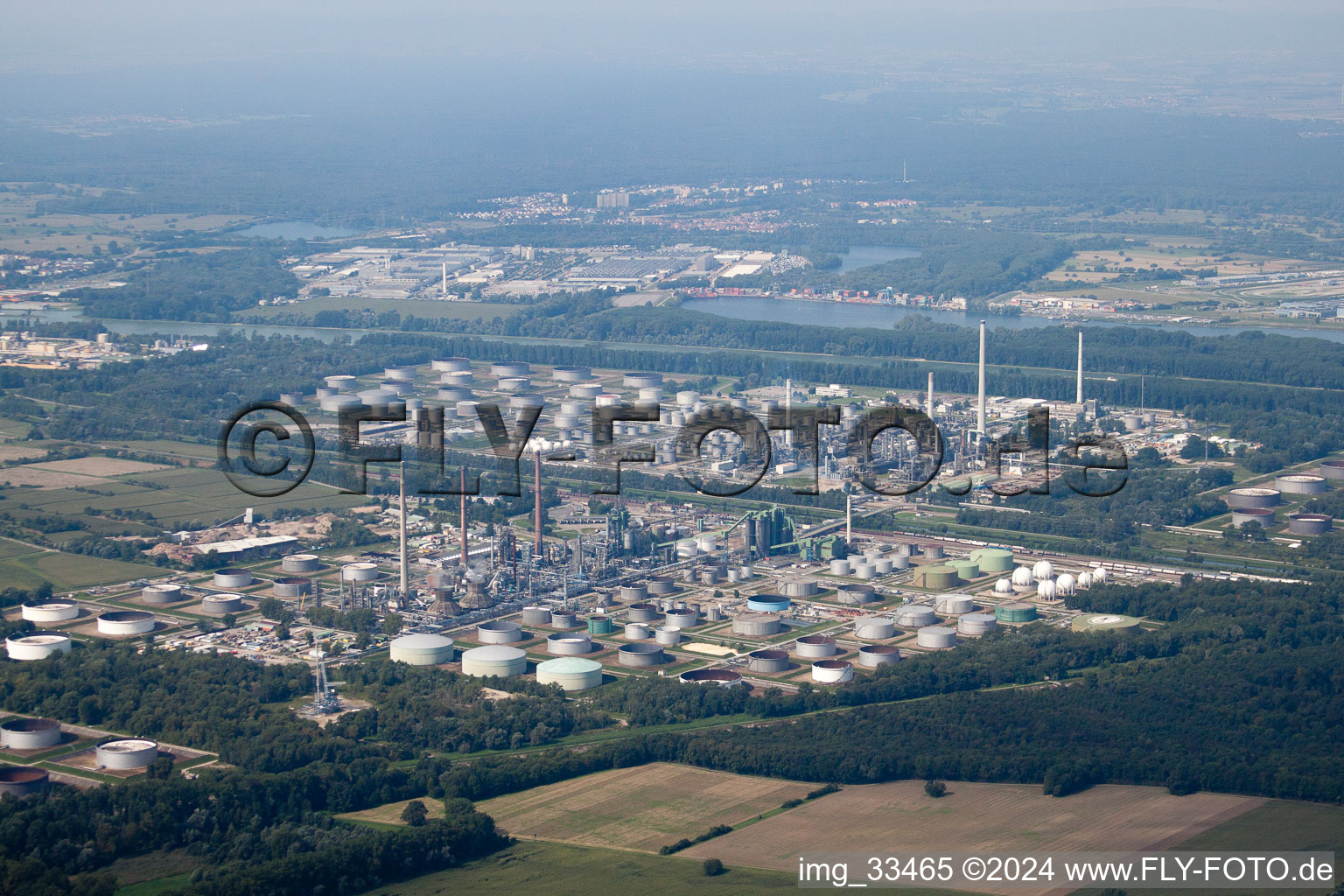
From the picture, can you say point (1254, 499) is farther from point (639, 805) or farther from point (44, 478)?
point (44, 478)

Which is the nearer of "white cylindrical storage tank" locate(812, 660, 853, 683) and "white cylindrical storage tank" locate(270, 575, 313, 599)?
"white cylindrical storage tank" locate(812, 660, 853, 683)

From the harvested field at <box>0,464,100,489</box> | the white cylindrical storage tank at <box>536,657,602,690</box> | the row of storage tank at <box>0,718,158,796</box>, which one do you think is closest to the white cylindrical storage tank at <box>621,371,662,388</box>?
the harvested field at <box>0,464,100,489</box>

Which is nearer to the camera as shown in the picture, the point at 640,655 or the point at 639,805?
the point at 639,805

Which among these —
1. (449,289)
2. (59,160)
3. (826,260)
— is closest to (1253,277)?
(826,260)

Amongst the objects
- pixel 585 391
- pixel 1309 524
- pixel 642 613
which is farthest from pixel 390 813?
pixel 585 391

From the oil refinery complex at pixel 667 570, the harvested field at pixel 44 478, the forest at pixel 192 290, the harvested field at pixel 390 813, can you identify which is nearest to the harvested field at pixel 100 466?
Answer: the harvested field at pixel 44 478

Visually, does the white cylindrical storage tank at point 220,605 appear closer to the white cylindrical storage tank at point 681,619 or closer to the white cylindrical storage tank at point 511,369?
the white cylindrical storage tank at point 681,619

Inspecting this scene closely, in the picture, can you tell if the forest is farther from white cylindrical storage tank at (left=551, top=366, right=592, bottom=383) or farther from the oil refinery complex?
the oil refinery complex
